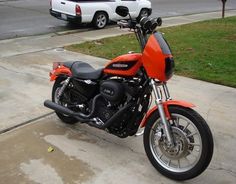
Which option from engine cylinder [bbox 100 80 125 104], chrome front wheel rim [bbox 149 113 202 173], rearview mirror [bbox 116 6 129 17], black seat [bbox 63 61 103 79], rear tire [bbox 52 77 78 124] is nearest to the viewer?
chrome front wheel rim [bbox 149 113 202 173]

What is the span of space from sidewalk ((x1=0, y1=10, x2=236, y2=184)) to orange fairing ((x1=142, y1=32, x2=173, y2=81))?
1058mm

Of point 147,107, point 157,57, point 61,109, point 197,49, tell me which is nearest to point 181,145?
point 147,107

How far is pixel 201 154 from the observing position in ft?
12.4

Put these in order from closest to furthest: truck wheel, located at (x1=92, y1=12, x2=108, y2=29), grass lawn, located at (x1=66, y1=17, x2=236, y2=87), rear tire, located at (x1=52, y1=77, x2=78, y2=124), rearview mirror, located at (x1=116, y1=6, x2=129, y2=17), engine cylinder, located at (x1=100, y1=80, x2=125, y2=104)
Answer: rearview mirror, located at (x1=116, y1=6, x2=129, y2=17) < engine cylinder, located at (x1=100, y1=80, x2=125, y2=104) < rear tire, located at (x1=52, y1=77, x2=78, y2=124) < grass lawn, located at (x1=66, y1=17, x2=236, y2=87) < truck wheel, located at (x1=92, y1=12, x2=108, y2=29)

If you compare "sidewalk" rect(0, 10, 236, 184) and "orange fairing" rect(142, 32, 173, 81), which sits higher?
"orange fairing" rect(142, 32, 173, 81)

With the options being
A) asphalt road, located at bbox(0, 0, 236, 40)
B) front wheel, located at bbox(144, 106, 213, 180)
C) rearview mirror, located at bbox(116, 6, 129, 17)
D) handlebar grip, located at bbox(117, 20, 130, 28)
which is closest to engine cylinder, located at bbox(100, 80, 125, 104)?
front wheel, located at bbox(144, 106, 213, 180)

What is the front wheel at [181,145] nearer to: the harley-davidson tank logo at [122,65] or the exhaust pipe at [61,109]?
the harley-davidson tank logo at [122,65]

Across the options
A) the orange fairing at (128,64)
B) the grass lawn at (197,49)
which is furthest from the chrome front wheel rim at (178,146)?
the grass lawn at (197,49)

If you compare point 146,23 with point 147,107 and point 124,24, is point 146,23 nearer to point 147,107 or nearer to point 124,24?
point 124,24

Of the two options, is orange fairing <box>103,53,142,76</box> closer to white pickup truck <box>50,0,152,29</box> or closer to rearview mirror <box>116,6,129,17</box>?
rearview mirror <box>116,6,129,17</box>

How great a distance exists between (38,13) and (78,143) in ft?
41.2

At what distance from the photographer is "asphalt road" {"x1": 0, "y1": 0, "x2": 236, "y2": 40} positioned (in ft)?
41.7

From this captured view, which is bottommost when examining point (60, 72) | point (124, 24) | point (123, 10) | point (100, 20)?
point (100, 20)

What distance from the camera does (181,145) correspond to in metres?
3.91
